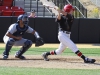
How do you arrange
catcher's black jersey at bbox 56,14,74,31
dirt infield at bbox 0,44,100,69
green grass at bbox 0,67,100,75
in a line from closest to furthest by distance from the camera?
green grass at bbox 0,67,100,75 < dirt infield at bbox 0,44,100,69 < catcher's black jersey at bbox 56,14,74,31

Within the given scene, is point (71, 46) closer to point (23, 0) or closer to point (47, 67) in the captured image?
point (47, 67)

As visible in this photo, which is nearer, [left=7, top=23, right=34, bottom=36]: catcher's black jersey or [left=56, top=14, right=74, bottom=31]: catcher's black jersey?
[left=56, top=14, right=74, bottom=31]: catcher's black jersey

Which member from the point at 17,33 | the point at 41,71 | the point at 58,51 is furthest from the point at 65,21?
the point at 41,71

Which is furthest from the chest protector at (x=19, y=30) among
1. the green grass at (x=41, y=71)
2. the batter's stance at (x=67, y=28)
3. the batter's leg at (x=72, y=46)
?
the green grass at (x=41, y=71)

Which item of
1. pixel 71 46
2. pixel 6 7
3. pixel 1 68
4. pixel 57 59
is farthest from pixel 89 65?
pixel 6 7

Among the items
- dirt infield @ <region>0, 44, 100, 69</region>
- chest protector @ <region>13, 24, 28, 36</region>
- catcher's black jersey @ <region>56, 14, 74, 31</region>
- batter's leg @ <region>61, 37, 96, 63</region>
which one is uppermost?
catcher's black jersey @ <region>56, 14, 74, 31</region>

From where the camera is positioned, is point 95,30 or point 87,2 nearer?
point 95,30

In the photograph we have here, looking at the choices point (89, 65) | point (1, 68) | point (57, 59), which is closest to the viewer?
point (1, 68)

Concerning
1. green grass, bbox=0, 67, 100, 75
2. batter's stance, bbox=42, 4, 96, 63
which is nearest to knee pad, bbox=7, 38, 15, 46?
batter's stance, bbox=42, 4, 96, 63

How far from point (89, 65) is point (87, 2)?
27013mm

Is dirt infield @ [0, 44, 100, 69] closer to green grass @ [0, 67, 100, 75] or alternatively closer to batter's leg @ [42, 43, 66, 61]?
batter's leg @ [42, 43, 66, 61]

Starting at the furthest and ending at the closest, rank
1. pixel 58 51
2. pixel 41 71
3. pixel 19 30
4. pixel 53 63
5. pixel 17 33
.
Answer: pixel 17 33, pixel 19 30, pixel 58 51, pixel 53 63, pixel 41 71

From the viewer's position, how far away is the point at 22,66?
10422 mm

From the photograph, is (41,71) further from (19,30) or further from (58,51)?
(19,30)
